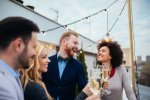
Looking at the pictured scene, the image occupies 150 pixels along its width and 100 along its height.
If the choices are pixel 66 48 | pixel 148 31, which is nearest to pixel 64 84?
pixel 66 48

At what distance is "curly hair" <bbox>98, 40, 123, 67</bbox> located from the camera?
2938 millimetres

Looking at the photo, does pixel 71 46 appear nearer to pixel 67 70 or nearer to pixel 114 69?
pixel 67 70

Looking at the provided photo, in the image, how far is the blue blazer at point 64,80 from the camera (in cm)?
267

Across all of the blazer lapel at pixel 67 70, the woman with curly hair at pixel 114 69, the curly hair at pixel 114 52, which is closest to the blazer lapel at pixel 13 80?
the woman with curly hair at pixel 114 69

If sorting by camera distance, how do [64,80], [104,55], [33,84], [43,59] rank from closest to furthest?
[33,84] < [43,59] < [64,80] < [104,55]

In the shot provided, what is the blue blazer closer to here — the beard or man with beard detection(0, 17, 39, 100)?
the beard

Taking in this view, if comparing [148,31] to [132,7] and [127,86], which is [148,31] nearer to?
[132,7]

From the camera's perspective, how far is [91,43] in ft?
60.5

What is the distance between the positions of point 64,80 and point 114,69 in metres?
0.61

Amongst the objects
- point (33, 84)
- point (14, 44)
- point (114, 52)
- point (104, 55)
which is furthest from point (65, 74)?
point (14, 44)

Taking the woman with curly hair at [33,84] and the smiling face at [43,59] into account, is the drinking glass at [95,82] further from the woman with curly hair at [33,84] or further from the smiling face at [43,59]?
the smiling face at [43,59]

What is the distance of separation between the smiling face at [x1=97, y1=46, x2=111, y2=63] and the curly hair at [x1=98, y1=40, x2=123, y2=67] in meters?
0.05

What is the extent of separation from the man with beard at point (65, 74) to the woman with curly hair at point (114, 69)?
30cm

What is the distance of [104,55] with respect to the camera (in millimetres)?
2910
